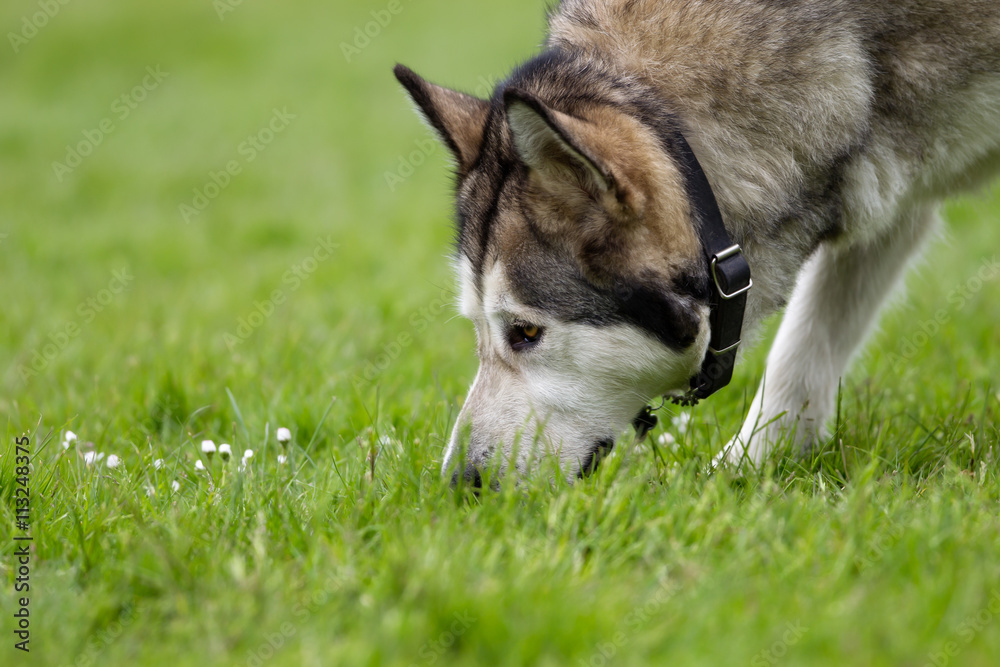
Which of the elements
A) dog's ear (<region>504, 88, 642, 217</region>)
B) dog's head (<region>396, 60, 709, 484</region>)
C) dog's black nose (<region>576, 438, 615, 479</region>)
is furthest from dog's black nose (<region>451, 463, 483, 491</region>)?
dog's ear (<region>504, 88, 642, 217</region>)

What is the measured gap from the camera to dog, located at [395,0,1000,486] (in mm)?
2580

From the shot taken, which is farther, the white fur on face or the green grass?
the white fur on face

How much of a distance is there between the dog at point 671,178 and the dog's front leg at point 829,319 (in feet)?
1.56

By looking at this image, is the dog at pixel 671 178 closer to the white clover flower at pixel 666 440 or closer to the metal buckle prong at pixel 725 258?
the metal buckle prong at pixel 725 258

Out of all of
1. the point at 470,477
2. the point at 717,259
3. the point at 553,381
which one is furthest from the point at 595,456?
the point at 717,259

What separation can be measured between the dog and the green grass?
287 mm

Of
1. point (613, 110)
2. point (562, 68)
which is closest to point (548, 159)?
point (613, 110)

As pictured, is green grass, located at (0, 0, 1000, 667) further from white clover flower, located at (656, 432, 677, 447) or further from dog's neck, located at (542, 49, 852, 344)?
dog's neck, located at (542, 49, 852, 344)

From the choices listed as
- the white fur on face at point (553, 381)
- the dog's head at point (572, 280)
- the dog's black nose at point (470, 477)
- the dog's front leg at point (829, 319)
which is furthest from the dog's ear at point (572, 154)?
the dog's front leg at point (829, 319)

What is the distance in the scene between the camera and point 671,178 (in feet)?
8.43

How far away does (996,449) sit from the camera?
9.55ft

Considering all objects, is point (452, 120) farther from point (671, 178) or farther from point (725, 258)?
point (725, 258)

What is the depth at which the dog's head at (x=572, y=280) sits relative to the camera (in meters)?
2.54

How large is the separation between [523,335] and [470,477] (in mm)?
465
